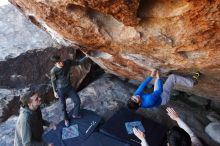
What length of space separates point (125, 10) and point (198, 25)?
1002 mm

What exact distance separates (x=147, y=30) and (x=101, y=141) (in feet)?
9.64

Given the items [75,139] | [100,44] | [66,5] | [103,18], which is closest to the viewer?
[66,5]

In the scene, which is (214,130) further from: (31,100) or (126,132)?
(31,100)

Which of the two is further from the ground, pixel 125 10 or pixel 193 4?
pixel 193 4

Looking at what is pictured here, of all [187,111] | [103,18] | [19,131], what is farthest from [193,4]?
[187,111]

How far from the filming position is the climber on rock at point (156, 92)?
5.55 meters

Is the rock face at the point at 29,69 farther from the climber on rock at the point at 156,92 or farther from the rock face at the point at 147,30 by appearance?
the climber on rock at the point at 156,92

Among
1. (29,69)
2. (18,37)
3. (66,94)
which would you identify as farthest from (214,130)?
(18,37)

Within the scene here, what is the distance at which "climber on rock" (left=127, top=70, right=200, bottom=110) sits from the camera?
5550mm

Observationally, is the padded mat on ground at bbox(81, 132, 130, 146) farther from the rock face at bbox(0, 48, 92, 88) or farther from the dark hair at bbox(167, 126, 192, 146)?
the dark hair at bbox(167, 126, 192, 146)

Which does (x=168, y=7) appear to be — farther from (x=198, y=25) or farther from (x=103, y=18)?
(x=103, y=18)

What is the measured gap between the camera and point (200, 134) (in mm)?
7129

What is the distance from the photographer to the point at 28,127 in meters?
4.40

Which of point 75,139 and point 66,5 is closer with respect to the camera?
point 66,5
